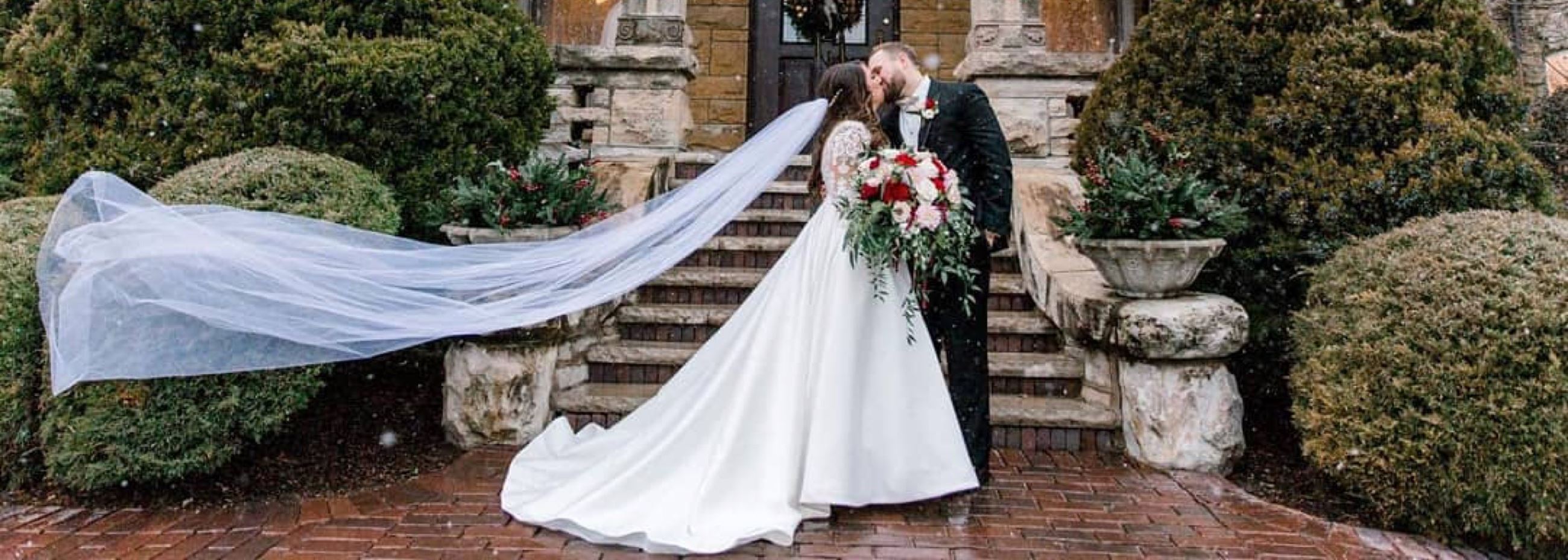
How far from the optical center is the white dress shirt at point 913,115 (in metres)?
3.55

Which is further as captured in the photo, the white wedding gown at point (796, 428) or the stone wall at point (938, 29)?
the stone wall at point (938, 29)

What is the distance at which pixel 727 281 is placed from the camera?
5.42 m

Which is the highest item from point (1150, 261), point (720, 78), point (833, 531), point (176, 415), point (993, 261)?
point (720, 78)

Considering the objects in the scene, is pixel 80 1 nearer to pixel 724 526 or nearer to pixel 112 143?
pixel 112 143

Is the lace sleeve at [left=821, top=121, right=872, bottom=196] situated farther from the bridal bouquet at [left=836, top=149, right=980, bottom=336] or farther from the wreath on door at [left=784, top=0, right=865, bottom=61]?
the wreath on door at [left=784, top=0, right=865, bottom=61]

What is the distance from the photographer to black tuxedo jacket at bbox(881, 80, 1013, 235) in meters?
3.46

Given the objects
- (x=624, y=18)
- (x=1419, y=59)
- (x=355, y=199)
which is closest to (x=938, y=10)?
(x=624, y=18)

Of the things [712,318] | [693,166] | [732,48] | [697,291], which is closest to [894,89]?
[712,318]

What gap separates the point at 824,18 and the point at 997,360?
5356 millimetres

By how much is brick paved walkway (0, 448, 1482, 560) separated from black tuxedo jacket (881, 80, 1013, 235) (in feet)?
3.79

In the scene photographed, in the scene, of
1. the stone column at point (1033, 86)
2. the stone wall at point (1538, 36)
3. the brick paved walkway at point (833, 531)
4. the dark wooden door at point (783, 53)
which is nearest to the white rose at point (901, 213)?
the brick paved walkway at point (833, 531)

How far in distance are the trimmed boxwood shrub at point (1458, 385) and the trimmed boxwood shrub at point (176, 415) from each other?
167 inches

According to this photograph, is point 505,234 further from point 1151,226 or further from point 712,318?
point 1151,226

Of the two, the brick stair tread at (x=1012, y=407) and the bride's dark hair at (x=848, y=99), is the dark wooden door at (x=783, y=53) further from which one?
the bride's dark hair at (x=848, y=99)
